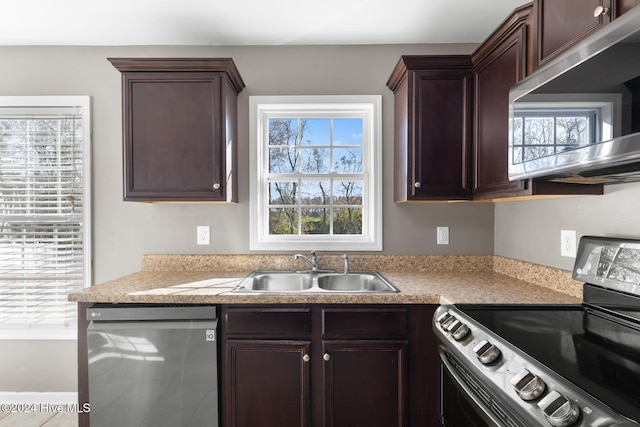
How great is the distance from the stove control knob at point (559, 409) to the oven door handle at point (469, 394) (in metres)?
0.21

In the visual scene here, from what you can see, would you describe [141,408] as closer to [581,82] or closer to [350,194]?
[350,194]

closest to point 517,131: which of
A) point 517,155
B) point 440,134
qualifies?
point 517,155

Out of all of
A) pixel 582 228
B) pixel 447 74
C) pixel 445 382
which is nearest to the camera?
pixel 445 382

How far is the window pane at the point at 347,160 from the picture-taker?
238 centimetres

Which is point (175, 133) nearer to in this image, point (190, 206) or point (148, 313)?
point (190, 206)

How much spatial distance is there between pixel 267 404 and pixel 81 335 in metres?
0.98

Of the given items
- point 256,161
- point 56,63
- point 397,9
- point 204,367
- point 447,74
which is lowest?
point 204,367

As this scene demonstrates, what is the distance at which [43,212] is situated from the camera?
2.28 meters

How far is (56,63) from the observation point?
2277 mm

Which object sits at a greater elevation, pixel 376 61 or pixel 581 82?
pixel 376 61

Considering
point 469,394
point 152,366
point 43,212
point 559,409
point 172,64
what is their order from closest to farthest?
point 559,409
point 469,394
point 152,366
point 172,64
point 43,212

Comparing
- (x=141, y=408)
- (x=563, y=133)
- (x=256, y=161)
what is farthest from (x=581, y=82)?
(x=141, y=408)

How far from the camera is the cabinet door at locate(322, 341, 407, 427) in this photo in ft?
5.27

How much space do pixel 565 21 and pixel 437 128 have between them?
2.45 ft
